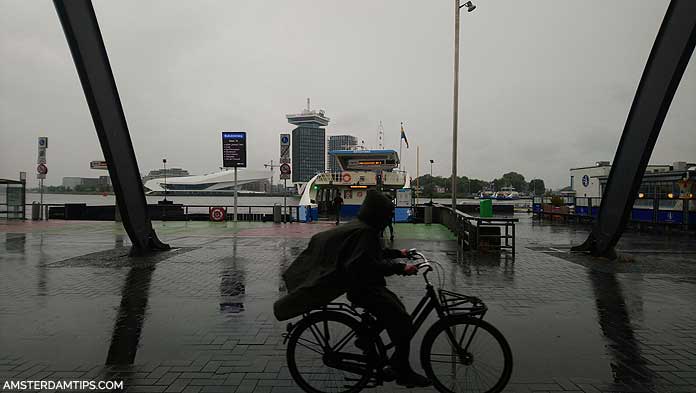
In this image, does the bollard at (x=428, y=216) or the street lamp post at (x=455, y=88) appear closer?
the street lamp post at (x=455, y=88)

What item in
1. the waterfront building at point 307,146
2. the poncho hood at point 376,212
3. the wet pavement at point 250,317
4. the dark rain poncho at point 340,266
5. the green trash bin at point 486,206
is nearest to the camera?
the dark rain poncho at point 340,266

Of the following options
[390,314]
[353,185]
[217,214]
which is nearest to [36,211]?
[217,214]

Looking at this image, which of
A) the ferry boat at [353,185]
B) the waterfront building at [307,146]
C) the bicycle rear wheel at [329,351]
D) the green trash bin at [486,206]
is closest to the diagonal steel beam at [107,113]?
the bicycle rear wheel at [329,351]

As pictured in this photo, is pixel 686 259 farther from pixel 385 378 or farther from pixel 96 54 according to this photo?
pixel 96 54

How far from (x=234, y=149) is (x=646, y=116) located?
64.8 ft

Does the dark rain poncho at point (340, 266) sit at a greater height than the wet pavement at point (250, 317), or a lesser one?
greater

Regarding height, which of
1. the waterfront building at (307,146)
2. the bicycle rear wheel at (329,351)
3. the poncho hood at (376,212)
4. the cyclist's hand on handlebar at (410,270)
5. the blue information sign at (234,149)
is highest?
the waterfront building at (307,146)

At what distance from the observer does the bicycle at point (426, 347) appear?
11.9 ft

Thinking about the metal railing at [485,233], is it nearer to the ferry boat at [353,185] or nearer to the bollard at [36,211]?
the ferry boat at [353,185]

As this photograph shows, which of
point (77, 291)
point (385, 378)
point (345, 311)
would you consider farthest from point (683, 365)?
point (77, 291)

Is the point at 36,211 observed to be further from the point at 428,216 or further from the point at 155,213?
the point at 428,216

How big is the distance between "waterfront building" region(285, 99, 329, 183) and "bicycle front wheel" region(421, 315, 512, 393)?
58167mm

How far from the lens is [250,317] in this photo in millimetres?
6117

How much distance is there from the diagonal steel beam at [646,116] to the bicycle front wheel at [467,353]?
28.9 feet
